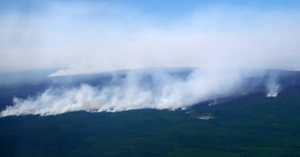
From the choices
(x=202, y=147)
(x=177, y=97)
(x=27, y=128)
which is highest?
(x=177, y=97)

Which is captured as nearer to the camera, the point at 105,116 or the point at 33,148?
the point at 33,148

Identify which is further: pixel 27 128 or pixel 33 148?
pixel 27 128

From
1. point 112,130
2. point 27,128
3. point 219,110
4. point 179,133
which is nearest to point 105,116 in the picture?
point 112,130

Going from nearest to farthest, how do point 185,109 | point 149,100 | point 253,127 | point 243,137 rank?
point 243,137 < point 253,127 < point 185,109 < point 149,100

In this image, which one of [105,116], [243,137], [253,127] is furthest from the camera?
[105,116]

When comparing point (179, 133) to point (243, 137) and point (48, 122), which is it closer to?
point (243, 137)

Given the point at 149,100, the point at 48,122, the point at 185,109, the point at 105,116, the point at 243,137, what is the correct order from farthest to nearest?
the point at 149,100
the point at 185,109
the point at 105,116
the point at 48,122
the point at 243,137

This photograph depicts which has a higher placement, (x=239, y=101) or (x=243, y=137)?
(x=239, y=101)

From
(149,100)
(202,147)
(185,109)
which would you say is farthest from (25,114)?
(202,147)

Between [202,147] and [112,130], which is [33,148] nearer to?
[112,130]
